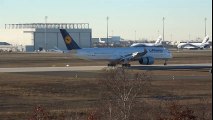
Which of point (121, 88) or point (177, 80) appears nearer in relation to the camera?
point (121, 88)

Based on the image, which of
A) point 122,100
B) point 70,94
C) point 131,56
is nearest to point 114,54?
point 131,56

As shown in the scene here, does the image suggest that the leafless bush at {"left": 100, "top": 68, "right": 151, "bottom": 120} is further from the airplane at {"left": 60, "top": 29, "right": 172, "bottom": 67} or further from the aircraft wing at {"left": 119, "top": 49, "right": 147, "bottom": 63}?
the airplane at {"left": 60, "top": 29, "right": 172, "bottom": 67}

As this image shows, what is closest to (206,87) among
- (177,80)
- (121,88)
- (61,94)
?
(177,80)

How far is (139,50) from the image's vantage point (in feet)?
280

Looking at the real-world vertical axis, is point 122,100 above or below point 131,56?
below

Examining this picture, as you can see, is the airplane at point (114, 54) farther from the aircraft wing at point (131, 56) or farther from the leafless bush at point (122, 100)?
the leafless bush at point (122, 100)

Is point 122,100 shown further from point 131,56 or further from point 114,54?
point 114,54

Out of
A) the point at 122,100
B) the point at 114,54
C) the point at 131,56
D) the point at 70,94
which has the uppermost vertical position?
the point at 114,54

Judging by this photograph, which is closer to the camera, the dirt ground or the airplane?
the dirt ground

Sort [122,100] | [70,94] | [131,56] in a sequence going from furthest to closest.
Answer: [131,56], [70,94], [122,100]

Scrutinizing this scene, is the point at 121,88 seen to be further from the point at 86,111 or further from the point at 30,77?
the point at 30,77

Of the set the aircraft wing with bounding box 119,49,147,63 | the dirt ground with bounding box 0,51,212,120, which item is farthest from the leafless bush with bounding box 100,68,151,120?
the aircraft wing with bounding box 119,49,147,63

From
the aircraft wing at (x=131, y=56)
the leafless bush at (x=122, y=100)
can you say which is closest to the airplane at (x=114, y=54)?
the aircraft wing at (x=131, y=56)

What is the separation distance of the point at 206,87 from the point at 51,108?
1924cm
